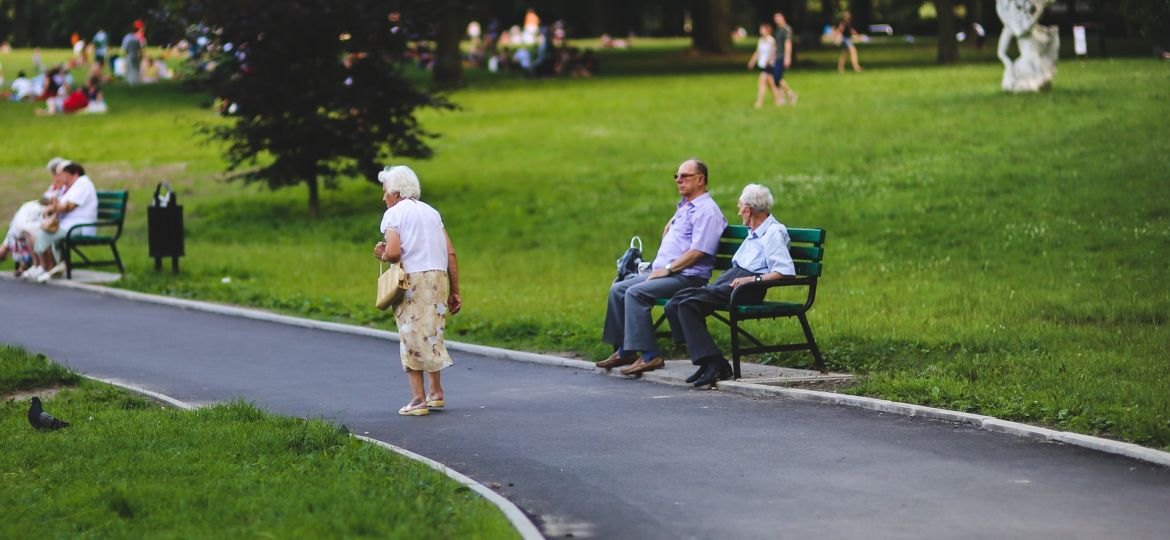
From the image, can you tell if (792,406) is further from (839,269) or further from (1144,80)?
(1144,80)

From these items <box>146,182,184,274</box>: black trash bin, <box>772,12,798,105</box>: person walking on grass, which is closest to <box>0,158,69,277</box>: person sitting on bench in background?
<box>146,182,184,274</box>: black trash bin

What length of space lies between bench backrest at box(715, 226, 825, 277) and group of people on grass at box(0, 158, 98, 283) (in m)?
10.2

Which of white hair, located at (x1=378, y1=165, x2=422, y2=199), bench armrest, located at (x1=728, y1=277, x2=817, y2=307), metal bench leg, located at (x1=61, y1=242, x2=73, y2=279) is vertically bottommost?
metal bench leg, located at (x1=61, y1=242, x2=73, y2=279)

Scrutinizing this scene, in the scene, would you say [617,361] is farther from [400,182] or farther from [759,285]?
[400,182]

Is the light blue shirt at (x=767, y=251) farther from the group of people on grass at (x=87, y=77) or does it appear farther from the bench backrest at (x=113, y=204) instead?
the group of people on grass at (x=87, y=77)

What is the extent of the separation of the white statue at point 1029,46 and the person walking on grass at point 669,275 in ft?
62.9

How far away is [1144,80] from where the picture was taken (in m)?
31.8

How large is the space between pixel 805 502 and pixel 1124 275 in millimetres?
9628

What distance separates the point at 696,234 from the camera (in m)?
12.2

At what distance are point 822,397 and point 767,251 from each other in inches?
61.6

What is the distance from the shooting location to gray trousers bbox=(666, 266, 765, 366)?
11368mm

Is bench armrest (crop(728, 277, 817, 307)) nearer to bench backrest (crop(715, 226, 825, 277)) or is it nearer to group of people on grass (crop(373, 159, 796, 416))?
group of people on grass (crop(373, 159, 796, 416))

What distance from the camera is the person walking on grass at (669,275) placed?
1200 centimetres

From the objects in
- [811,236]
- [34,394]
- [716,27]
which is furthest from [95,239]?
[716,27]
